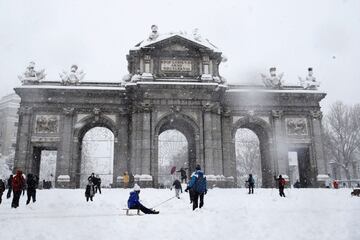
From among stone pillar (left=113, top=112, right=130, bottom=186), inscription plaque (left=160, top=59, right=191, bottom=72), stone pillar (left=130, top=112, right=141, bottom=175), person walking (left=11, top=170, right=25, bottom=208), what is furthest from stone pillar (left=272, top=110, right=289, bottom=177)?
person walking (left=11, top=170, right=25, bottom=208)

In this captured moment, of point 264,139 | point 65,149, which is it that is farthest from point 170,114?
point 264,139

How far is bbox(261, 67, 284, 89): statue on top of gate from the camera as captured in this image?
3434 centimetres

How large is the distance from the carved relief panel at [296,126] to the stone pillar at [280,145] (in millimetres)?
864

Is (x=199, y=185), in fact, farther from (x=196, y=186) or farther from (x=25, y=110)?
(x=25, y=110)

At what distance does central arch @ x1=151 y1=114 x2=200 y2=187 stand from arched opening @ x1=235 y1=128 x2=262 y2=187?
425 cm

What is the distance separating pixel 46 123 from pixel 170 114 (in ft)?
34.2

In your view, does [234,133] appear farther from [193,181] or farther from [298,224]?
[298,224]

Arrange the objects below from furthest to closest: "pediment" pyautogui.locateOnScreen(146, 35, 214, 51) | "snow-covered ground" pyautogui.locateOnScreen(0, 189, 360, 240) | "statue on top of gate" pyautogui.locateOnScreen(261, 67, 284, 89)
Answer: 1. "statue on top of gate" pyautogui.locateOnScreen(261, 67, 284, 89)
2. "pediment" pyautogui.locateOnScreen(146, 35, 214, 51)
3. "snow-covered ground" pyautogui.locateOnScreen(0, 189, 360, 240)

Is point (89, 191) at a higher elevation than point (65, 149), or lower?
lower

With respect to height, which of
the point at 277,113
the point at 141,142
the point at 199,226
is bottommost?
the point at 199,226

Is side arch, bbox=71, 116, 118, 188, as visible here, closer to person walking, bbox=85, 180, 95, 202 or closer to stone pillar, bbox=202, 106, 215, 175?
stone pillar, bbox=202, 106, 215, 175

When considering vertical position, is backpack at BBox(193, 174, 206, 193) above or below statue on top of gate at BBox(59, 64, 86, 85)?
below

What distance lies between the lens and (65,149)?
3119 centimetres

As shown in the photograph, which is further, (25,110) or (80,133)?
(80,133)
